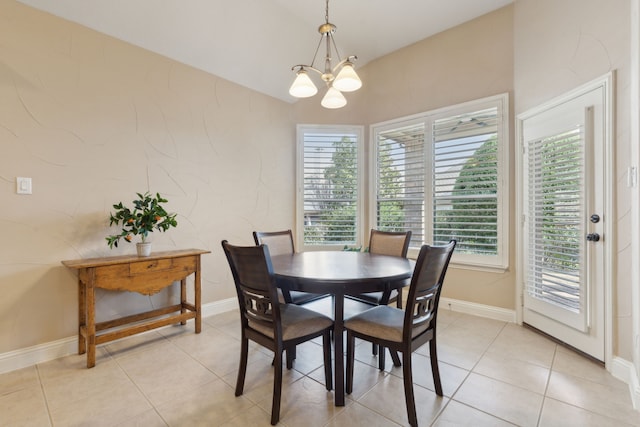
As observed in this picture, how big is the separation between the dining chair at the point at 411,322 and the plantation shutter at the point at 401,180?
1937 mm

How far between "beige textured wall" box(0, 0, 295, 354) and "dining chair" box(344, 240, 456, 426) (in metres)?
2.07

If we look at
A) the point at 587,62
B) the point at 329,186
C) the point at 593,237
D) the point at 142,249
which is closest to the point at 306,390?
the point at 142,249

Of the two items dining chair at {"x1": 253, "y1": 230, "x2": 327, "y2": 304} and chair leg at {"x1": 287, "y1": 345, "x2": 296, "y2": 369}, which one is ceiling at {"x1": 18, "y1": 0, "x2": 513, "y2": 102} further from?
chair leg at {"x1": 287, "y1": 345, "x2": 296, "y2": 369}

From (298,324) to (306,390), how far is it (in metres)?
0.51

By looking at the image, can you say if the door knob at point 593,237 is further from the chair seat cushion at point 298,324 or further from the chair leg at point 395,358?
the chair seat cushion at point 298,324

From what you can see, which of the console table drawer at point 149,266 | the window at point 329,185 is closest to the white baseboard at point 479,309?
the window at point 329,185

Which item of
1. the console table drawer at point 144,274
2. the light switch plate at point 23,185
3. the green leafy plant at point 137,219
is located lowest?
the console table drawer at point 144,274

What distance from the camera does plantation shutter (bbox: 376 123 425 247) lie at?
11.6 feet

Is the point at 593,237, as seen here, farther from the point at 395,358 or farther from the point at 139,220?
Answer: the point at 139,220

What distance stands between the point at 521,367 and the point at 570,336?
Answer: 62cm

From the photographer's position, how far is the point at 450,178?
10.8 ft

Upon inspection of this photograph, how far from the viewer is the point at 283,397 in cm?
175

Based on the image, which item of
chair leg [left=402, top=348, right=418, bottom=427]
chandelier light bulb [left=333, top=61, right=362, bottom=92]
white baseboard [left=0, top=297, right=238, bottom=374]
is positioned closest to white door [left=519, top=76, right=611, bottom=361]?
chair leg [left=402, top=348, right=418, bottom=427]

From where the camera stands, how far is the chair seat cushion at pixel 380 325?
1.57m
